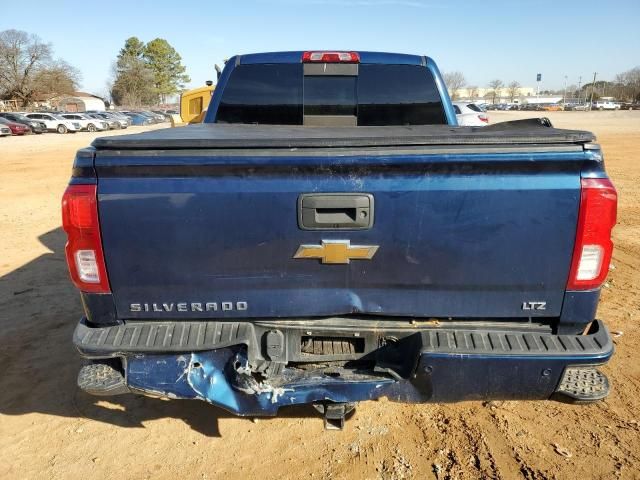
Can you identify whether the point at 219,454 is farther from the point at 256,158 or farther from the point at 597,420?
the point at 597,420

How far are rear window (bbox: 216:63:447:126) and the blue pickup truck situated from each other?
2.01 meters

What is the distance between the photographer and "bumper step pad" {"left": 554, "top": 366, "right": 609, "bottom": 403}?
2.22 m

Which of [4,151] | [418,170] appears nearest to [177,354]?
[418,170]

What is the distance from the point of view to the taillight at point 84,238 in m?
2.12

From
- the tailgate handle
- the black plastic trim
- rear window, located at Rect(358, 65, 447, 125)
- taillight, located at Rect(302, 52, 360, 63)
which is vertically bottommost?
the black plastic trim

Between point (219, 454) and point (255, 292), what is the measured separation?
1.17 meters

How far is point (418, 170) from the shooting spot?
210cm

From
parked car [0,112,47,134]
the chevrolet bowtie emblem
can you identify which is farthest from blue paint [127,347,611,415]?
parked car [0,112,47,134]

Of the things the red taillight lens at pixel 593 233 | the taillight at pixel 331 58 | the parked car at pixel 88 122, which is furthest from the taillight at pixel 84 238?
the parked car at pixel 88 122

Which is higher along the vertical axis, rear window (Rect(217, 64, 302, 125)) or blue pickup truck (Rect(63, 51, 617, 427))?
rear window (Rect(217, 64, 302, 125))

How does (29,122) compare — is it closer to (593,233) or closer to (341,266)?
(341,266)

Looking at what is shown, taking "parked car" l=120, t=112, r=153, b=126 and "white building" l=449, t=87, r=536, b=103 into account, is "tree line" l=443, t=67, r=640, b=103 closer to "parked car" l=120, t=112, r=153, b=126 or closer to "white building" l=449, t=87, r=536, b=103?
"white building" l=449, t=87, r=536, b=103

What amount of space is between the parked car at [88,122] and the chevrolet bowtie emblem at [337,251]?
41.0 metres

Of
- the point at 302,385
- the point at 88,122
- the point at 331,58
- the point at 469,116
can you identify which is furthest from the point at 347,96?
the point at 88,122
